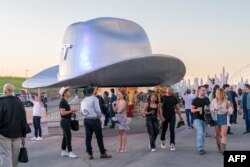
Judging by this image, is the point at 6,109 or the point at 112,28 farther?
the point at 112,28

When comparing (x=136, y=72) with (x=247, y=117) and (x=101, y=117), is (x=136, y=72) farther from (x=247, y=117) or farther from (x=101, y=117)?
(x=101, y=117)

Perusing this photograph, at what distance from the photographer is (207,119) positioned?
10883 mm

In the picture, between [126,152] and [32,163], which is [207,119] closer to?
[126,152]

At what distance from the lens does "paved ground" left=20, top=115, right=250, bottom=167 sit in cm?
992

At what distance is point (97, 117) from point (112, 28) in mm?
6829

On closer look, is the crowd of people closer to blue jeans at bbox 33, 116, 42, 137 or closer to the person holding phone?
the person holding phone

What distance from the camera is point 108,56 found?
53.6 feet

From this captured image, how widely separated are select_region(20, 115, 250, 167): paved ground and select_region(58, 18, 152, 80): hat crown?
277cm

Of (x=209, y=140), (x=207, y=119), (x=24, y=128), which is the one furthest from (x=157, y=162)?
(x=209, y=140)

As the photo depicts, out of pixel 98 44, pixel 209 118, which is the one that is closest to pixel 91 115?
pixel 209 118

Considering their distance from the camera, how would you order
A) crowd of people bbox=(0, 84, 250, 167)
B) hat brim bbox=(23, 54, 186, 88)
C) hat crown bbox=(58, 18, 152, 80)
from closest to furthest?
crowd of people bbox=(0, 84, 250, 167)
hat brim bbox=(23, 54, 186, 88)
hat crown bbox=(58, 18, 152, 80)

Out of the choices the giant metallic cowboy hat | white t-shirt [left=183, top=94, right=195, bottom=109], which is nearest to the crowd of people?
the giant metallic cowboy hat

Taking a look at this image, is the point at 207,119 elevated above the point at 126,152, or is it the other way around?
the point at 207,119

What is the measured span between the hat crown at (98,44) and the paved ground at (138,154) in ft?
9.07
